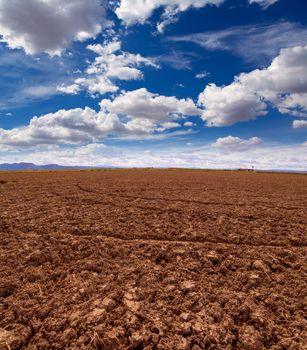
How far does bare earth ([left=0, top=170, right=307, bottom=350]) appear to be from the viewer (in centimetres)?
402

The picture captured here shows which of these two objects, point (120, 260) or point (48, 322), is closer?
point (48, 322)

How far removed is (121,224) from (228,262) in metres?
4.15

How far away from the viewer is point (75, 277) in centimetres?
568


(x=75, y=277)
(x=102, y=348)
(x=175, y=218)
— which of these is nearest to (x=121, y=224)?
(x=175, y=218)

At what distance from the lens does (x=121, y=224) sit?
9516 millimetres

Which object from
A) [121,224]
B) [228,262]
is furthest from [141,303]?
[121,224]

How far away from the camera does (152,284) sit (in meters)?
5.42

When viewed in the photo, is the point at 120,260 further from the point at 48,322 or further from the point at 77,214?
the point at 77,214

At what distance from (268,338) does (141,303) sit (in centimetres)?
197

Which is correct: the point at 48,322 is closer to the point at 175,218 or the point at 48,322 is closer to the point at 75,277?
the point at 75,277

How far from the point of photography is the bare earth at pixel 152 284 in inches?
158

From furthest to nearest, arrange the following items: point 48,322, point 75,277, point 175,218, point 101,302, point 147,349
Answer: point 175,218 → point 75,277 → point 101,302 → point 48,322 → point 147,349

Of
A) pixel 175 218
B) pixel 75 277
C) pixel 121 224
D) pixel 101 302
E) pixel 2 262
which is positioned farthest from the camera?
pixel 175 218

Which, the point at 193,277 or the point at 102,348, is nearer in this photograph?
the point at 102,348
